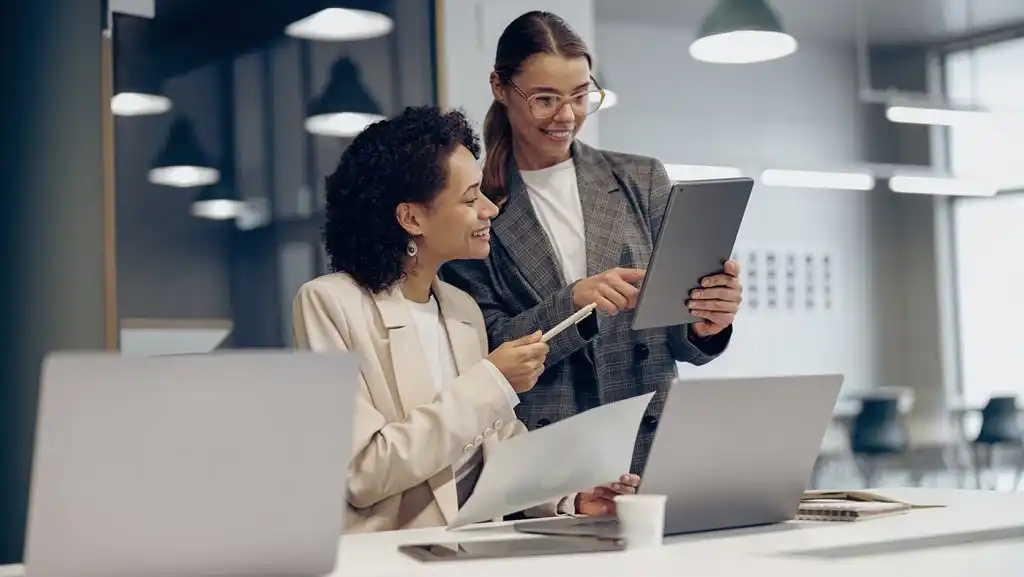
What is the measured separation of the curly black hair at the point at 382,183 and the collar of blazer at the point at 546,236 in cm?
25

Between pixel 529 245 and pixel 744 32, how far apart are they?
345 cm

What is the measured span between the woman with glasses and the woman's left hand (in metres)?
0.37

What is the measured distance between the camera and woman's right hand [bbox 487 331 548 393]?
2.02 meters

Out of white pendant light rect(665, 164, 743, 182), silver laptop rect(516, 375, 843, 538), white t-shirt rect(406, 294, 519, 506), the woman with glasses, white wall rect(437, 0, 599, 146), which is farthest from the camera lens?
white pendant light rect(665, 164, 743, 182)

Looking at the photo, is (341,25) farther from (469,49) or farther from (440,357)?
(440,357)

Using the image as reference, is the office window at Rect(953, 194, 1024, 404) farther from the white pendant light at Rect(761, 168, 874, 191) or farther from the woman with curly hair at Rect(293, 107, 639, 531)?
the woman with curly hair at Rect(293, 107, 639, 531)

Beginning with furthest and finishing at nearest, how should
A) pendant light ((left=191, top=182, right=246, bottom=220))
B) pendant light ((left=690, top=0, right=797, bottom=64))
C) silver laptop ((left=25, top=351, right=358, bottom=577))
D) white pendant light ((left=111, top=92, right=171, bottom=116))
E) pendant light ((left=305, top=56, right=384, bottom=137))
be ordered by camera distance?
pendant light ((left=690, top=0, right=797, bottom=64)) → pendant light ((left=305, top=56, right=384, bottom=137)) → pendant light ((left=191, top=182, right=246, bottom=220)) → white pendant light ((left=111, top=92, right=171, bottom=116)) → silver laptop ((left=25, top=351, right=358, bottom=577))

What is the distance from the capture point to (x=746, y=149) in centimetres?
891

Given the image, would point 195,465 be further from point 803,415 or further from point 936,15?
point 936,15

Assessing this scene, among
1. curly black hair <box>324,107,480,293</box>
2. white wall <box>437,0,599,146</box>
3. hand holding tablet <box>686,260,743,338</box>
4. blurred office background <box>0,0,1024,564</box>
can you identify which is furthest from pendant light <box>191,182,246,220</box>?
hand holding tablet <box>686,260,743,338</box>

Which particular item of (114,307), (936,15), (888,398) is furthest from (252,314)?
(936,15)

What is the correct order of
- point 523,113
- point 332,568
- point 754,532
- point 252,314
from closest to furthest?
point 332,568 < point 754,532 < point 523,113 < point 252,314

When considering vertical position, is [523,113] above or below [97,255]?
above

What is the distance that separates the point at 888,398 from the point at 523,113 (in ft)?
20.1
